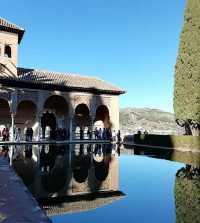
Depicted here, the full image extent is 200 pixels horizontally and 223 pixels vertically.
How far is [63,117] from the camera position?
34.2 meters

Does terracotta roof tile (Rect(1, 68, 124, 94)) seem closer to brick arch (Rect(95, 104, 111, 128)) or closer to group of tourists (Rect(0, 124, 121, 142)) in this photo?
brick arch (Rect(95, 104, 111, 128))

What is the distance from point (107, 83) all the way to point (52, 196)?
29357mm

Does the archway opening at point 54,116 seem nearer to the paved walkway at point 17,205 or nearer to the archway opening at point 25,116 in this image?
the archway opening at point 25,116

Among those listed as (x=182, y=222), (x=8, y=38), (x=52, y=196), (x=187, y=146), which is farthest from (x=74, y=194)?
(x=8, y=38)

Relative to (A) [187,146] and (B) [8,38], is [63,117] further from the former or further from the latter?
(A) [187,146]

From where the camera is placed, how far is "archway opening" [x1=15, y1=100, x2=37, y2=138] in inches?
1255

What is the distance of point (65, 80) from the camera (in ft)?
111

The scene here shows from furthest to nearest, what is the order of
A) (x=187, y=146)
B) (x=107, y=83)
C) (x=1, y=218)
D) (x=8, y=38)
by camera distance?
1. (x=107, y=83)
2. (x=8, y=38)
3. (x=187, y=146)
4. (x=1, y=218)

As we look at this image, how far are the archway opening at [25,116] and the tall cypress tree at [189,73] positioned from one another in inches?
496

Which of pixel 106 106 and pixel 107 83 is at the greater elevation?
pixel 107 83

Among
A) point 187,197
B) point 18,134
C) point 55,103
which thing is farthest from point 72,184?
point 55,103

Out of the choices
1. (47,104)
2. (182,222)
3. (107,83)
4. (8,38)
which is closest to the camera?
(182,222)

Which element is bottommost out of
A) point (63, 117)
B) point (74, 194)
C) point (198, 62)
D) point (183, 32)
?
point (74, 194)

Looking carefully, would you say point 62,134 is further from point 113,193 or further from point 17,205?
point 17,205
